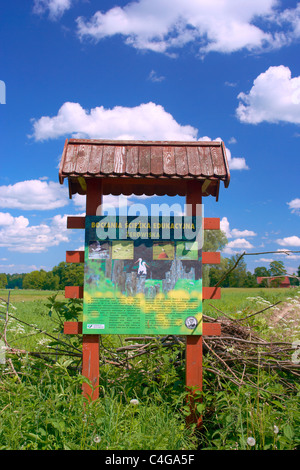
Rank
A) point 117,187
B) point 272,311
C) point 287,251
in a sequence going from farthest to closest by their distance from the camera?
point 272,311
point 117,187
point 287,251

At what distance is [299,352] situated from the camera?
544cm

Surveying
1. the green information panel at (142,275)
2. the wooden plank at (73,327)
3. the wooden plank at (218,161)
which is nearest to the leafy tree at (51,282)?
the wooden plank at (73,327)

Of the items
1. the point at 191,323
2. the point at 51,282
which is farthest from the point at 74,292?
the point at 51,282

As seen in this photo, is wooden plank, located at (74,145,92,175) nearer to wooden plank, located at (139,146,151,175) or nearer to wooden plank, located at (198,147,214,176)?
wooden plank, located at (139,146,151,175)

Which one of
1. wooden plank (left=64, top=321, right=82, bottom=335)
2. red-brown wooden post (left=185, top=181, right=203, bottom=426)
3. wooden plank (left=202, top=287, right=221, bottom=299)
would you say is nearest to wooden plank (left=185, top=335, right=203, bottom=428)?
red-brown wooden post (left=185, top=181, right=203, bottom=426)

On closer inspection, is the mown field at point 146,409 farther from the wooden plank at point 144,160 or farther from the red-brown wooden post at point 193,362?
the wooden plank at point 144,160

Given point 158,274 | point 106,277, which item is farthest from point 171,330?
point 106,277

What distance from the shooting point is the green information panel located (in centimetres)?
472

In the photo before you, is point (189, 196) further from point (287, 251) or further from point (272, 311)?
point (272, 311)

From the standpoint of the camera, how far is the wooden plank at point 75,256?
4.87 meters

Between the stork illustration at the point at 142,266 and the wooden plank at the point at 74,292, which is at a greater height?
the stork illustration at the point at 142,266

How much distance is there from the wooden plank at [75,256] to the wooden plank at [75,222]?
0.36 meters

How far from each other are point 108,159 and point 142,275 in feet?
5.38

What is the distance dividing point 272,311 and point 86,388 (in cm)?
732
